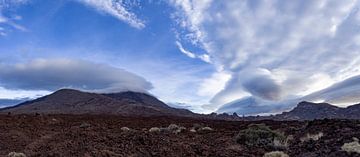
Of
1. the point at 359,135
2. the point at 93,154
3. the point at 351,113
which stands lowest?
the point at 93,154

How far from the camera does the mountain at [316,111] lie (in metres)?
107

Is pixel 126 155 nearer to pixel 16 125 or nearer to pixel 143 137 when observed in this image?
pixel 143 137

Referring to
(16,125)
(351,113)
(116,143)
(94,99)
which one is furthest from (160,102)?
(116,143)

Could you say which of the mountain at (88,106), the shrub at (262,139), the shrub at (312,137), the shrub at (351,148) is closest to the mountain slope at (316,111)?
the mountain at (88,106)

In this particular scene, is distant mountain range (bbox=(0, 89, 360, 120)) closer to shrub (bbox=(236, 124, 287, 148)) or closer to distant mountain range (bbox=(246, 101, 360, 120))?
distant mountain range (bbox=(246, 101, 360, 120))

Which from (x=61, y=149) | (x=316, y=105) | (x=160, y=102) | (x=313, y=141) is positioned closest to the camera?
(x=61, y=149)

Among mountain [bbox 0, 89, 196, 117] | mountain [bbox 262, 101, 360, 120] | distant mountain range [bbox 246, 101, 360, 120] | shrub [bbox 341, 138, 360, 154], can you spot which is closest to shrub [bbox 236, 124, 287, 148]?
shrub [bbox 341, 138, 360, 154]

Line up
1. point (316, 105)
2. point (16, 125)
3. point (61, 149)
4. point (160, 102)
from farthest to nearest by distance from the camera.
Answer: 1. point (160, 102)
2. point (316, 105)
3. point (16, 125)
4. point (61, 149)

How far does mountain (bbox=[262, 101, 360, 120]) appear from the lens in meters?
107

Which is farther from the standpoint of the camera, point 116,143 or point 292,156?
point 116,143

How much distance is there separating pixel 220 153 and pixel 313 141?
4715 mm

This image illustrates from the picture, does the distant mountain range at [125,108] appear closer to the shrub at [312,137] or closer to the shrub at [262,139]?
the shrub at [262,139]

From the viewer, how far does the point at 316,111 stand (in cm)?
12550

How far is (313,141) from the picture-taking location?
17156 mm
